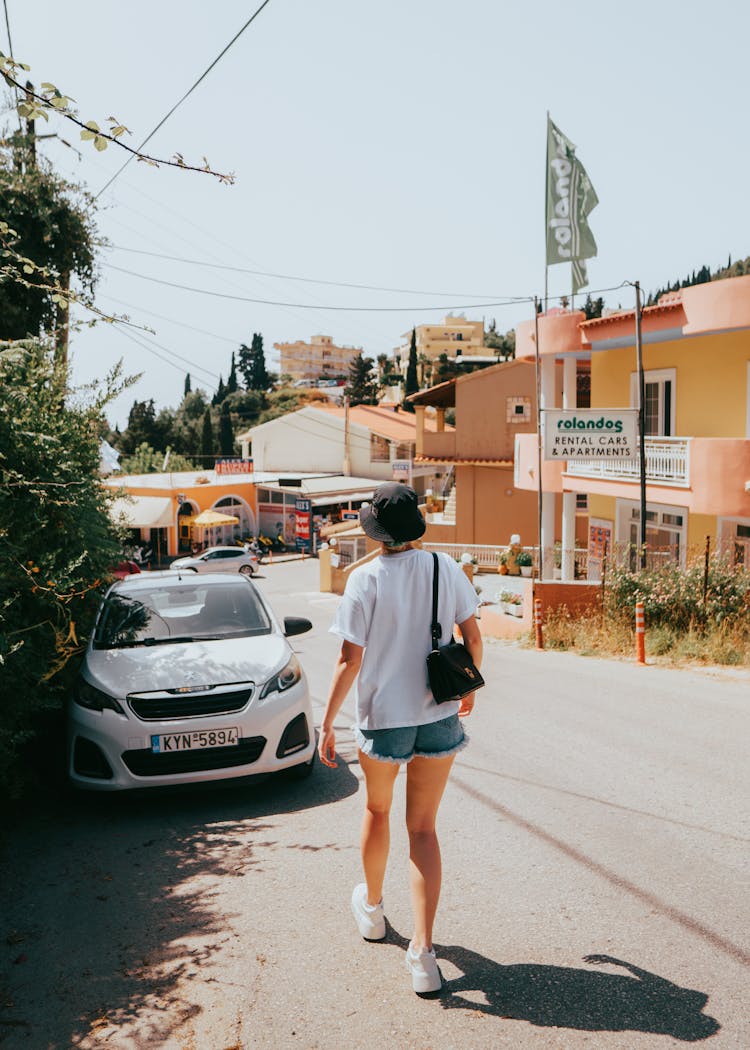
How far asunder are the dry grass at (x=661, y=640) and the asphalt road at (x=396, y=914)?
5.70m

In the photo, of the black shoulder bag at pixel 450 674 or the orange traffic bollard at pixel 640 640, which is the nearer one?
the black shoulder bag at pixel 450 674

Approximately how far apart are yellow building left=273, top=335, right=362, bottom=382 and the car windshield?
557 ft

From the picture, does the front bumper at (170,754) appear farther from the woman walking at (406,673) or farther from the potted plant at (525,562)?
the potted plant at (525,562)

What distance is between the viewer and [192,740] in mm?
5449

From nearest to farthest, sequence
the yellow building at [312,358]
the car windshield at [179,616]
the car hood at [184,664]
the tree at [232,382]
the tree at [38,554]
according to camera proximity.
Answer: the tree at [38,554], the car hood at [184,664], the car windshield at [179,616], the tree at [232,382], the yellow building at [312,358]

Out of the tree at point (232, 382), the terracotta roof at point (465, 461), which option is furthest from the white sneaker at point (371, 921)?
the tree at point (232, 382)

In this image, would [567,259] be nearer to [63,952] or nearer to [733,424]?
[733,424]

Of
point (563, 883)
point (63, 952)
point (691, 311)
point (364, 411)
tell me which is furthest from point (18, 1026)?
point (364, 411)

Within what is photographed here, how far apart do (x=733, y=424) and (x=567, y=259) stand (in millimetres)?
7359

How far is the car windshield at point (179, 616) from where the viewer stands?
653cm

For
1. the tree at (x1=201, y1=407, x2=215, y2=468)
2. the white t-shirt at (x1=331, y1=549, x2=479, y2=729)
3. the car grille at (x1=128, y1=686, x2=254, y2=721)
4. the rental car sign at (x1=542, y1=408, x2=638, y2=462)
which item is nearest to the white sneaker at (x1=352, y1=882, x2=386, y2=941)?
the white t-shirt at (x1=331, y1=549, x2=479, y2=729)

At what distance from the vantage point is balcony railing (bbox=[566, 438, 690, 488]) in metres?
17.3

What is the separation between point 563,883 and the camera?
4125 mm

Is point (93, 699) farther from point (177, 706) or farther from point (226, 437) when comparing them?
point (226, 437)
